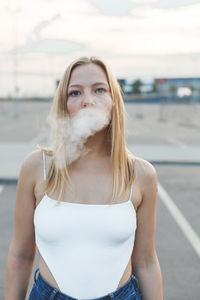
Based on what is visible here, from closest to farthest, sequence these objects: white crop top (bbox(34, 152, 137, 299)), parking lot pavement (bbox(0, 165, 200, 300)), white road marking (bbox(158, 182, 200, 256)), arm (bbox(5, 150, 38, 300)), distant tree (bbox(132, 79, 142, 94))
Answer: white crop top (bbox(34, 152, 137, 299)) → arm (bbox(5, 150, 38, 300)) → parking lot pavement (bbox(0, 165, 200, 300)) → white road marking (bbox(158, 182, 200, 256)) → distant tree (bbox(132, 79, 142, 94))

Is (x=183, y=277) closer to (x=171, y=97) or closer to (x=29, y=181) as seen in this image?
(x=29, y=181)

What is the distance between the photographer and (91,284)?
4.88 feet

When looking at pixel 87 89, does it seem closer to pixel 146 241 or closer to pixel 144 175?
pixel 144 175

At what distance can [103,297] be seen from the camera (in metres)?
1.49

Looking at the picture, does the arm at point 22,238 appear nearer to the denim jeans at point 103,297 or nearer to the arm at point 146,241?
the denim jeans at point 103,297

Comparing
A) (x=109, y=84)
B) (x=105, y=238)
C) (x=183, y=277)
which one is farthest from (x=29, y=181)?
(x=183, y=277)

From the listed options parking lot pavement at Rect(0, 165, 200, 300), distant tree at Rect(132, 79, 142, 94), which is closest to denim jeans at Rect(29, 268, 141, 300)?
parking lot pavement at Rect(0, 165, 200, 300)

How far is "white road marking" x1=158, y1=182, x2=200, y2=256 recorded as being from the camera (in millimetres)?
5012

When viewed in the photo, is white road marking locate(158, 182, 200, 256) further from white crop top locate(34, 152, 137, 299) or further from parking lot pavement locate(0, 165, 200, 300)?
white crop top locate(34, 152, 137, 299)

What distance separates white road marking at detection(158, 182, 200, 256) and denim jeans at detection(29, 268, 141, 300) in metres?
3.27

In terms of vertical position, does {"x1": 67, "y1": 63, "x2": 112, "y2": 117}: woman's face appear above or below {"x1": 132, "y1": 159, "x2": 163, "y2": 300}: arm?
above

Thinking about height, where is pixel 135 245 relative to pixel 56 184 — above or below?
below

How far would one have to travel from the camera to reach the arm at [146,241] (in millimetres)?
1625

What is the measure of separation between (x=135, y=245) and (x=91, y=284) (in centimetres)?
27
